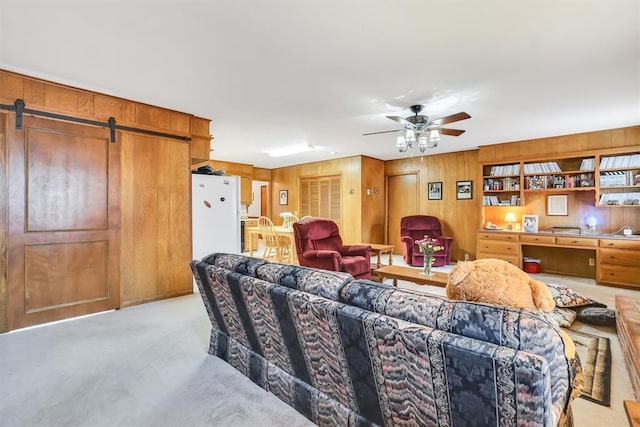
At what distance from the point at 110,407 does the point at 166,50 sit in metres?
2.42

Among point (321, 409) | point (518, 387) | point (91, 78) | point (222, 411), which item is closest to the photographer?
point (518, 387)

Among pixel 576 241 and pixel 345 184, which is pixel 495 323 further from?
pixel 345 184

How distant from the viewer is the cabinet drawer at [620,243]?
13.1 feet

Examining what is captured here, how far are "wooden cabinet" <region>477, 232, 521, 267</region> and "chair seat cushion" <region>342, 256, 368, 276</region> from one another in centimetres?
250

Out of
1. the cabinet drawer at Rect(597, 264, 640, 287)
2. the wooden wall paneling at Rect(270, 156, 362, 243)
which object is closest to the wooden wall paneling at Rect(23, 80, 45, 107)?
the wooden wall paneling at Rect(270, 156, 362, 243)

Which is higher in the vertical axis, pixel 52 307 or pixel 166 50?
pixel 166 50

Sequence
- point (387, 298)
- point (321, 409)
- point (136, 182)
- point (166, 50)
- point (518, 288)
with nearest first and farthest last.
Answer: point (387, 298)
point (518, 288)
point (321, 409)
point (166, 50)
point (136, 182)

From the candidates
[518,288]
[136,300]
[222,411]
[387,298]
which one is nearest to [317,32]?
[387,298]

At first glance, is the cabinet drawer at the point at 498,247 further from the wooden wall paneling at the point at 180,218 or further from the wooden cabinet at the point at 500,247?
the wooden wall paneling at the point at 180,218

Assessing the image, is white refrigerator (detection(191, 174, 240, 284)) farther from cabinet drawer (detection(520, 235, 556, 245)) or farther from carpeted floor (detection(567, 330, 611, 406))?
cabinet drawer (detection(520, 235, 556, 245))

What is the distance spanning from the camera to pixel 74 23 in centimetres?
200

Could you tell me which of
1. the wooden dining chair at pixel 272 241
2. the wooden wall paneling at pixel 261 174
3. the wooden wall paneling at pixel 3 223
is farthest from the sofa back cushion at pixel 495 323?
the wooden wall paneling at pixel 261 174

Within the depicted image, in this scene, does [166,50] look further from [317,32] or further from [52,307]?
[52,307]

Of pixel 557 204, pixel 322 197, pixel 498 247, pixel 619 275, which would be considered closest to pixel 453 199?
pixel 498 247
